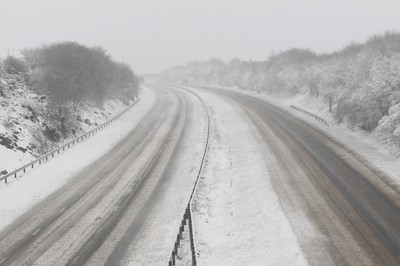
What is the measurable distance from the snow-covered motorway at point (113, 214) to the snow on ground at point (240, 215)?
3.91 ft

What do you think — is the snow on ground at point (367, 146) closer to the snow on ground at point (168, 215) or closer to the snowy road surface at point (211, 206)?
the snowy road surface at point (211, 206)

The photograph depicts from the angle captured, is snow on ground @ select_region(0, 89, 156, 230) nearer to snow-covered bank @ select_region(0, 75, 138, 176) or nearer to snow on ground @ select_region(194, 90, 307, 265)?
snow-covered bank @ select_region(0, 75, 138, 176)

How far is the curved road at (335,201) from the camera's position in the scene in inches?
514

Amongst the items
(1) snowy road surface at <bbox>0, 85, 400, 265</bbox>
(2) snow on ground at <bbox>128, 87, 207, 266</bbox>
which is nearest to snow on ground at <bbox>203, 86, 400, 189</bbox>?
(1) snowy road surface at <bbox>0, 85, 400, 265</bbox>

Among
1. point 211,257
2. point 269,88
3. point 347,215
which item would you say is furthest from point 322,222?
point 269,88

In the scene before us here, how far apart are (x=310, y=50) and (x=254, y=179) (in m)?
49.8

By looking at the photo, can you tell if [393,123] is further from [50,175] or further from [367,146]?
[50,175]

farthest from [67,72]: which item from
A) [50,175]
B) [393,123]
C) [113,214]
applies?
[393,123]

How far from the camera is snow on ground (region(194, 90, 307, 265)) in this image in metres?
13.3

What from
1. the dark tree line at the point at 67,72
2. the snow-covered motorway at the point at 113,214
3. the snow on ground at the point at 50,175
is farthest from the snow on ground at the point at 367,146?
the dark tree line at the point at 67,72

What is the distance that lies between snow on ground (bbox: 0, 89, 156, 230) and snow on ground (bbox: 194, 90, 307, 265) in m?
7.72

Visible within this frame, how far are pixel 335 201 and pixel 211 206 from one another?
553 cm

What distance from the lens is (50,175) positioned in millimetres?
22062

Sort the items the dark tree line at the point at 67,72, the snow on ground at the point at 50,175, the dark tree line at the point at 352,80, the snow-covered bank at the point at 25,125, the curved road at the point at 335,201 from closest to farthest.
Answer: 1. the curved road at the point at 335,201
2. the snow on ground at the point at 50,175
3. the snow-covered bank at the point at 25,125
4. the dark tree line at the point at 352,80
5. the dark tree line at the point at 67,72
